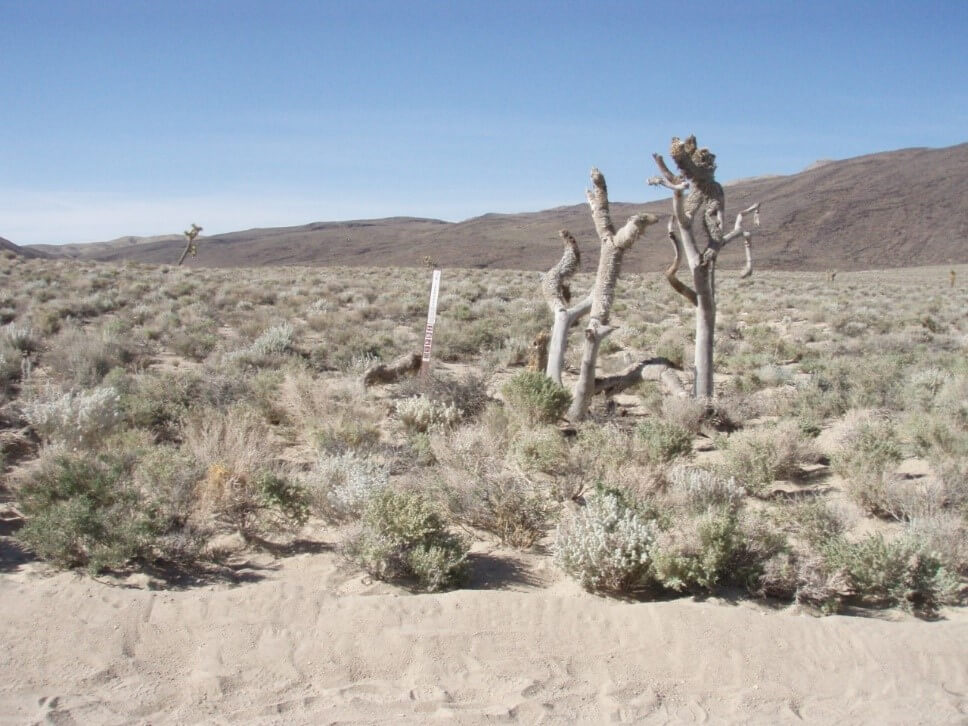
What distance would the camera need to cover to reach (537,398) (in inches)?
346

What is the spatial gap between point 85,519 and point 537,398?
16.8ft

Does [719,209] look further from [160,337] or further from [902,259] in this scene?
[902,259]

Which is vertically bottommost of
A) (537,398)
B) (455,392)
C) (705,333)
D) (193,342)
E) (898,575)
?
(898,575)

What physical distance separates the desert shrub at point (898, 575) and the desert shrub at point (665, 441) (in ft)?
7.56

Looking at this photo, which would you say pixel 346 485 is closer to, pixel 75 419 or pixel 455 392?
pixel 75 419

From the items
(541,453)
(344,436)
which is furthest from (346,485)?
(541,453)

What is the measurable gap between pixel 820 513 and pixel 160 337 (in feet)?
44.4

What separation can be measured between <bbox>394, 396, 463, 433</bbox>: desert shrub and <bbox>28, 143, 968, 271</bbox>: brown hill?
64.8m

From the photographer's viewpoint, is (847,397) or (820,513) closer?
(820,513)

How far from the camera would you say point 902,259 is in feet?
272

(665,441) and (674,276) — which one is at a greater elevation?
(674,276)

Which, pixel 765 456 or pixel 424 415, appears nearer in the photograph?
pixel 765 456

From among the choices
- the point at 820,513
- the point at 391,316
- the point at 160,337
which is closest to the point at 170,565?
the point at 820,513

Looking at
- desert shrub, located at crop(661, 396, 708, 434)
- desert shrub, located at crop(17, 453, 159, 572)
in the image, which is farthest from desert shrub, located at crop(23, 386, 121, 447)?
desert shrub, located at crop(661, 396, 708, 434)
